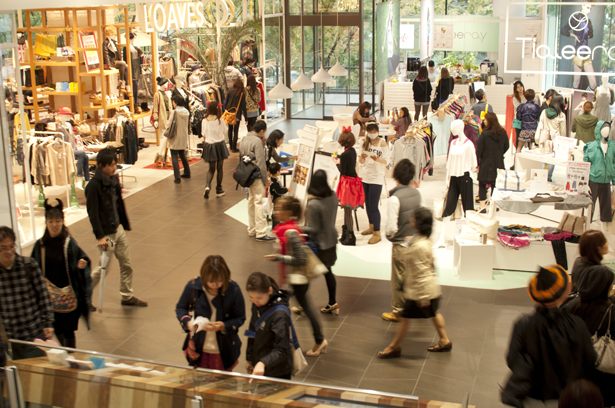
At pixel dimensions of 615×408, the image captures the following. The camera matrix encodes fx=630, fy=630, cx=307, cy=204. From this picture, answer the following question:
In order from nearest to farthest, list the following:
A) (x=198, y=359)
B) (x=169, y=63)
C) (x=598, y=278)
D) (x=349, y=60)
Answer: (x=598, y=278) → (x=198, y=359) → (x=169, y=63) → (x=349, y=60)

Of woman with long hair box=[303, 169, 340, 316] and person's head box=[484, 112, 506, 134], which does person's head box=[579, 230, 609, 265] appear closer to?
woman with long hair box=[303, 169, 340, 316]

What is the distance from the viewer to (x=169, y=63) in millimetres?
16219

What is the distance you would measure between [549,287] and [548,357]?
357mm

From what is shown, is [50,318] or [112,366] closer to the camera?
[112,366]

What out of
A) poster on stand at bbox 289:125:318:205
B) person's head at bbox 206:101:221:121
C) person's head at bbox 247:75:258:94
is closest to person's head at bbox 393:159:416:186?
poster on stand at bbox 289:125:318:205

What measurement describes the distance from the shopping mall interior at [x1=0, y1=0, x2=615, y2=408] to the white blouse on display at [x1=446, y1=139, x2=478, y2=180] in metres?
0.03

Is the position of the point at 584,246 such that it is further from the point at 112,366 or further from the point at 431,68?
the point at 431,68

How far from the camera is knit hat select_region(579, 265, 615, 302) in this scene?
373cm

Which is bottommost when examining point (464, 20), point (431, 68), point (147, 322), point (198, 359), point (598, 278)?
point (147, 322)

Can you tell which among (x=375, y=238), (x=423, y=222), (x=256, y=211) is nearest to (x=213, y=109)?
(x=256, y=211)

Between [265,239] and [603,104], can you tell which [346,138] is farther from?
[603,104]

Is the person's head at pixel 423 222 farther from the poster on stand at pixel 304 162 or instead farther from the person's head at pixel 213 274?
the poster on stand at pixel 304 162

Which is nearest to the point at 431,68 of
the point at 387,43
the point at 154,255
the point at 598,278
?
the point at 387,43

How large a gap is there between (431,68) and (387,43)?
1.53m
